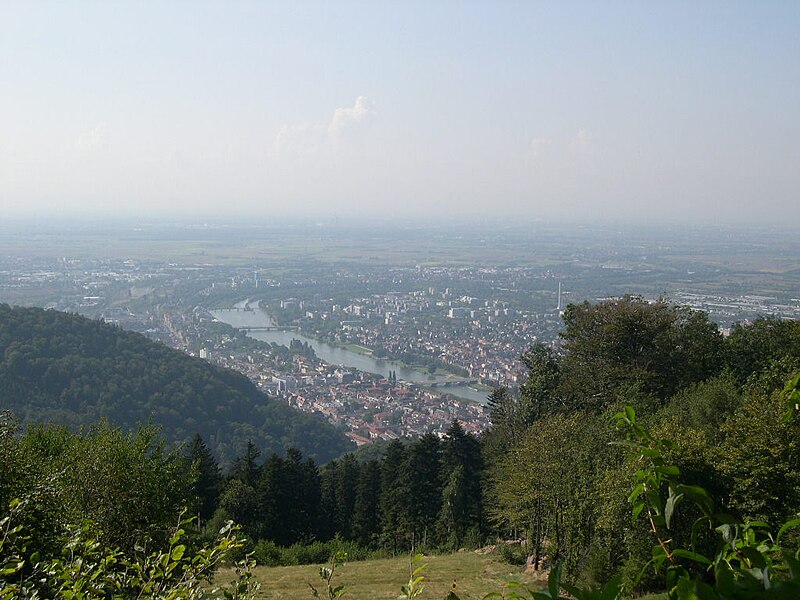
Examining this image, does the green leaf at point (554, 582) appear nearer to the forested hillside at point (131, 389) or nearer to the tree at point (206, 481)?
the tree at point (206, 481)

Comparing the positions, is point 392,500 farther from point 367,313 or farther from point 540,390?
point 367,313

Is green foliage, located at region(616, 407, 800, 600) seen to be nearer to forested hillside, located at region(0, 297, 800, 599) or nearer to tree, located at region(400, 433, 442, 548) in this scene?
forested hillside, located at region(0, 297, 800, 599)

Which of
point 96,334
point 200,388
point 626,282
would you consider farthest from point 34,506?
point 626,282

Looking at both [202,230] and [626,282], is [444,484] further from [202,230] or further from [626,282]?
[202,230]

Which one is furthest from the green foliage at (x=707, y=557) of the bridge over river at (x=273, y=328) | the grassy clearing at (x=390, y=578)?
the bridge over river at (x=273, y=328)

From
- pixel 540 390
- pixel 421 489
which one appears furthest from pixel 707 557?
pixel 421 489
